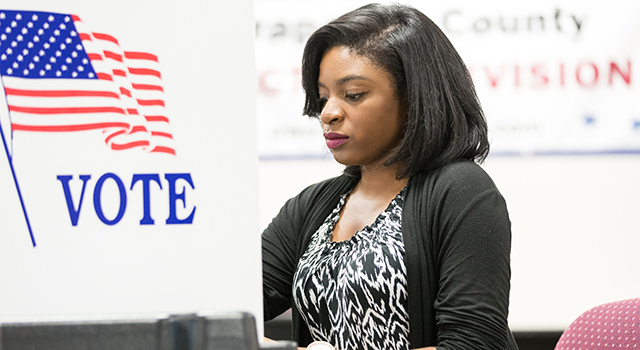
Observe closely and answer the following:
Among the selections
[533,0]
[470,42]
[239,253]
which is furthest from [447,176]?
[533,0]

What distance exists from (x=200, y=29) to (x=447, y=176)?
61cm

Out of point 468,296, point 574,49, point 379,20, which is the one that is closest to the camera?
A: point 468,296

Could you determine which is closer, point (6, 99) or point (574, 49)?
point (6, 99)

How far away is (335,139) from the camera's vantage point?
3.38ft

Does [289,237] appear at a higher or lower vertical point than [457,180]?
lower

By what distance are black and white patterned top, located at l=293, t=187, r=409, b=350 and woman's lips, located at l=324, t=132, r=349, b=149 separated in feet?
0.45

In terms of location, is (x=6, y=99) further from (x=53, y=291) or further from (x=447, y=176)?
(x=447, y=176)

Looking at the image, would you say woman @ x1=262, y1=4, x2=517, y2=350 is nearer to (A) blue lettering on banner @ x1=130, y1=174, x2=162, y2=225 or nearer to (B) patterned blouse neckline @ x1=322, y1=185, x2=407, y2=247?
(B) patterned blouse neckline @ x1=322, y1=185, x2=407, y2=247

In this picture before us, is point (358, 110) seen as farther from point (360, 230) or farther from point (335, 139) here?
point (360, 230)

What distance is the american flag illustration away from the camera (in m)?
0.45

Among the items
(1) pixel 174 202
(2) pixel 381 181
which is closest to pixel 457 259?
(2) pixel 381 181

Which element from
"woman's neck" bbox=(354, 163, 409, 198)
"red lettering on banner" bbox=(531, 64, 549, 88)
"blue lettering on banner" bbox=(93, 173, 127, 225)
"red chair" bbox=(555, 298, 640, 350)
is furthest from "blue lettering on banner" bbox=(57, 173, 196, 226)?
"red lettering on banner" bbox=(531, 64, 549, 88)

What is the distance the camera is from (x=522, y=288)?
2.20m

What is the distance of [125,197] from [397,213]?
63cm
